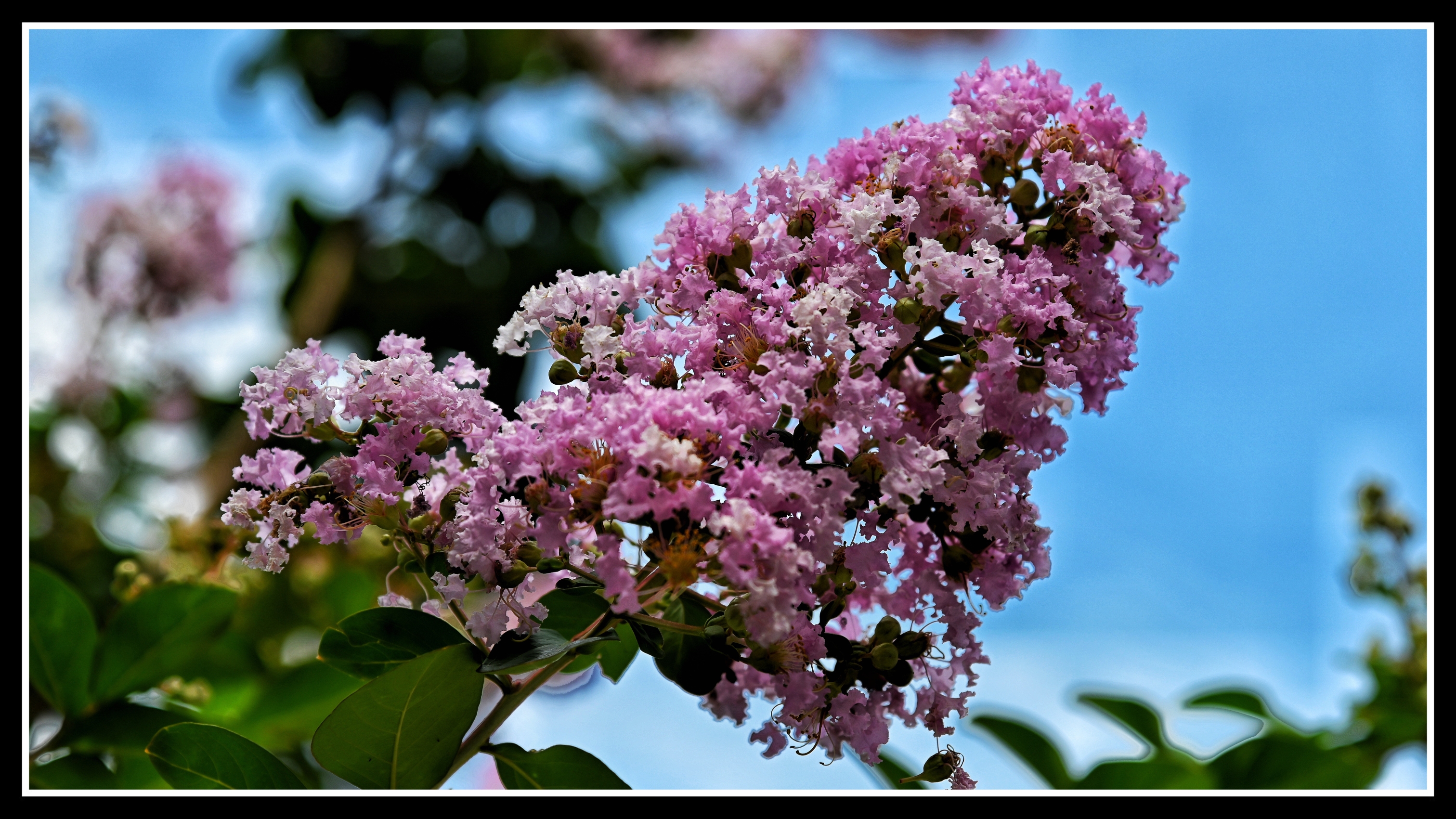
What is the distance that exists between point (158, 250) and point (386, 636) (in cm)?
292

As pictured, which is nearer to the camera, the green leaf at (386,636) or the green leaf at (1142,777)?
the green leaf at (386,636)

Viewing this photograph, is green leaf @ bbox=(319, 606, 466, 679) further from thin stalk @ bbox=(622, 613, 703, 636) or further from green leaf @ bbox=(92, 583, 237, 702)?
green leaf @ bbox=(92, 583, 237, 702)

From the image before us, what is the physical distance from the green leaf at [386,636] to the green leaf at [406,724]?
63mm

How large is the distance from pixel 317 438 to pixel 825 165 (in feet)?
1.94

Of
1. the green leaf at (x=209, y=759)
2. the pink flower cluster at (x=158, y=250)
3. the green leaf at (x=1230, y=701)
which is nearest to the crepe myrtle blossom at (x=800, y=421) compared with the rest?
the green leaf at (x=209, y=759)

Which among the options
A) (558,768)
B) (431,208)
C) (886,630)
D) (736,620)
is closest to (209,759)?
(558,768)

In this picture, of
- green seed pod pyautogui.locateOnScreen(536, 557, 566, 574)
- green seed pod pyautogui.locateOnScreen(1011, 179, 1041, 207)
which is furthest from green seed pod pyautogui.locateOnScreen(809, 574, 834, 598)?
green seed pod pyautogui.locateOnScreen(1011, 179, 1041, 207)

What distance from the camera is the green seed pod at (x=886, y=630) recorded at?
1.05 meters

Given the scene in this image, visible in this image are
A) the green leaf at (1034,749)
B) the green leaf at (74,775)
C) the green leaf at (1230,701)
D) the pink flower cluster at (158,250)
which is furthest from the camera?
the pink flower cluster at (158,250)

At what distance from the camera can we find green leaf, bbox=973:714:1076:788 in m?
1.79

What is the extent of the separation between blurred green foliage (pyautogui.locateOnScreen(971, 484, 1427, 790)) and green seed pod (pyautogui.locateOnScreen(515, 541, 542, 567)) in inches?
41.3

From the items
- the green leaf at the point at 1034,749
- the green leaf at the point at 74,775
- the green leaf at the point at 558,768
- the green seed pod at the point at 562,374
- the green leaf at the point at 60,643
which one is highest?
the green leaf at the point at 1034,749

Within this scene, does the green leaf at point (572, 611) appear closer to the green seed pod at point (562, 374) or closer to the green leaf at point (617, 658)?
the green leaf at point (617, 658)

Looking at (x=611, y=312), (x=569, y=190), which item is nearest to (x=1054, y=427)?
(x=611, y=312)
